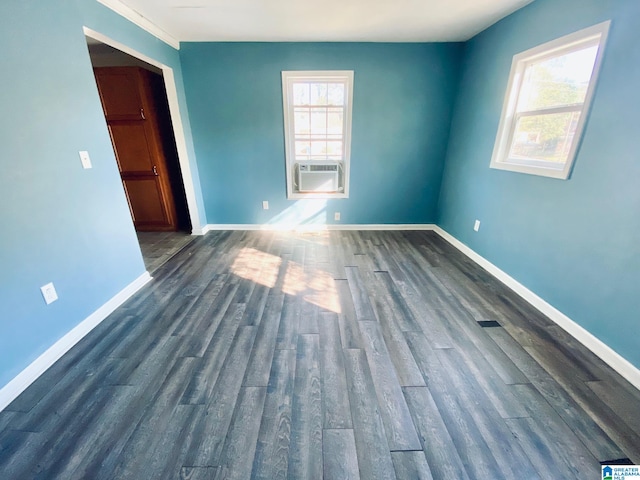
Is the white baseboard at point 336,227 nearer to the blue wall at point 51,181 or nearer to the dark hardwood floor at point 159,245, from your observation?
the dark hardwood floor at point 159,245

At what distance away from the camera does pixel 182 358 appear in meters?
1.71

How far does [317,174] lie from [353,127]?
2.57 feet

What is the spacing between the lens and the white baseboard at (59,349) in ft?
4.74

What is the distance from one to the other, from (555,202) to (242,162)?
344 cm

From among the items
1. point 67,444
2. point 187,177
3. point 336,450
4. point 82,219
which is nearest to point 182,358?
point 67,444

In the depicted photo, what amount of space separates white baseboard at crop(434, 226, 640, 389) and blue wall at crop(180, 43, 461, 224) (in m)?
1.54

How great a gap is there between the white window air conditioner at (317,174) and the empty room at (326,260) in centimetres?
34

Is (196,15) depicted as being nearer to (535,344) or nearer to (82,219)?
(82,219)

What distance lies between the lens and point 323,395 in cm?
146

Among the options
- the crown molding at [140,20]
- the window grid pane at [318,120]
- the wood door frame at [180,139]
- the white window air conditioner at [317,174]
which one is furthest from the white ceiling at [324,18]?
the white window air conditioner at [317,174]

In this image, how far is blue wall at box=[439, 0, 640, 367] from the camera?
1558 millimetres

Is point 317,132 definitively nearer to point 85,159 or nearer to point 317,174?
point 317,174

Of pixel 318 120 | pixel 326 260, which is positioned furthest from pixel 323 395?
pixel 318 120

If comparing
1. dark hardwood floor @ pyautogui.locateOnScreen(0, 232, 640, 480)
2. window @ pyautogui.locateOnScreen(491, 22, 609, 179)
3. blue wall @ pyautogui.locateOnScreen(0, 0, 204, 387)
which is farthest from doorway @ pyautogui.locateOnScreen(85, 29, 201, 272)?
window @ pyautogui.locateOnScreen(491, 22, 609, 179)
